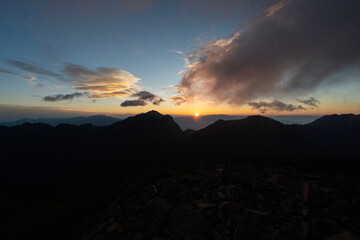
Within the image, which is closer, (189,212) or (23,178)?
(189,212)

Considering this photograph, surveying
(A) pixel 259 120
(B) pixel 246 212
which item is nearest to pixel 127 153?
(A) pixel 259 120

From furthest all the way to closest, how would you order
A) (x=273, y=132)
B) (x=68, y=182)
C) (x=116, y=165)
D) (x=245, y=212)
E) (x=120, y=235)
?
1. (x=273, y=132)
2. (x=116, y=165)
3. (x=68, y=182)
4. (x=120, y=235)
5. (x=245, y=212)

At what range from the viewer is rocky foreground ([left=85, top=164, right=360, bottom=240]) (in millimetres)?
5102

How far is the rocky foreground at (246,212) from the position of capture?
16.7 feet

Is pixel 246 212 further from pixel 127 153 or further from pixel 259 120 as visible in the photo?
pixel 259 120

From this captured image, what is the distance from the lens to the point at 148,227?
6711 mm

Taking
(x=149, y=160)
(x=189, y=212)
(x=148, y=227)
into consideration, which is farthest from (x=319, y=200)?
(x=149, y=160)

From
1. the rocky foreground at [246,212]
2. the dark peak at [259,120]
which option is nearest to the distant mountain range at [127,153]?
the dark peak at [259,120]

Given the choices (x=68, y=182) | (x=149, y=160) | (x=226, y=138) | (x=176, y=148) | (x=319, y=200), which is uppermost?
(x=319, y=200)

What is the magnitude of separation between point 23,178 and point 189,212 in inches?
8387

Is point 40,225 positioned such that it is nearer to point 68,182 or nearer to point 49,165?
point 68,182

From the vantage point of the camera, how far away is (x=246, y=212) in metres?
6.11

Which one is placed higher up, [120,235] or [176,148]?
[120,235]

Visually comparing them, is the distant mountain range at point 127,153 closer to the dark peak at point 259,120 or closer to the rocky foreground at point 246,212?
the dark peak at point 259,120
